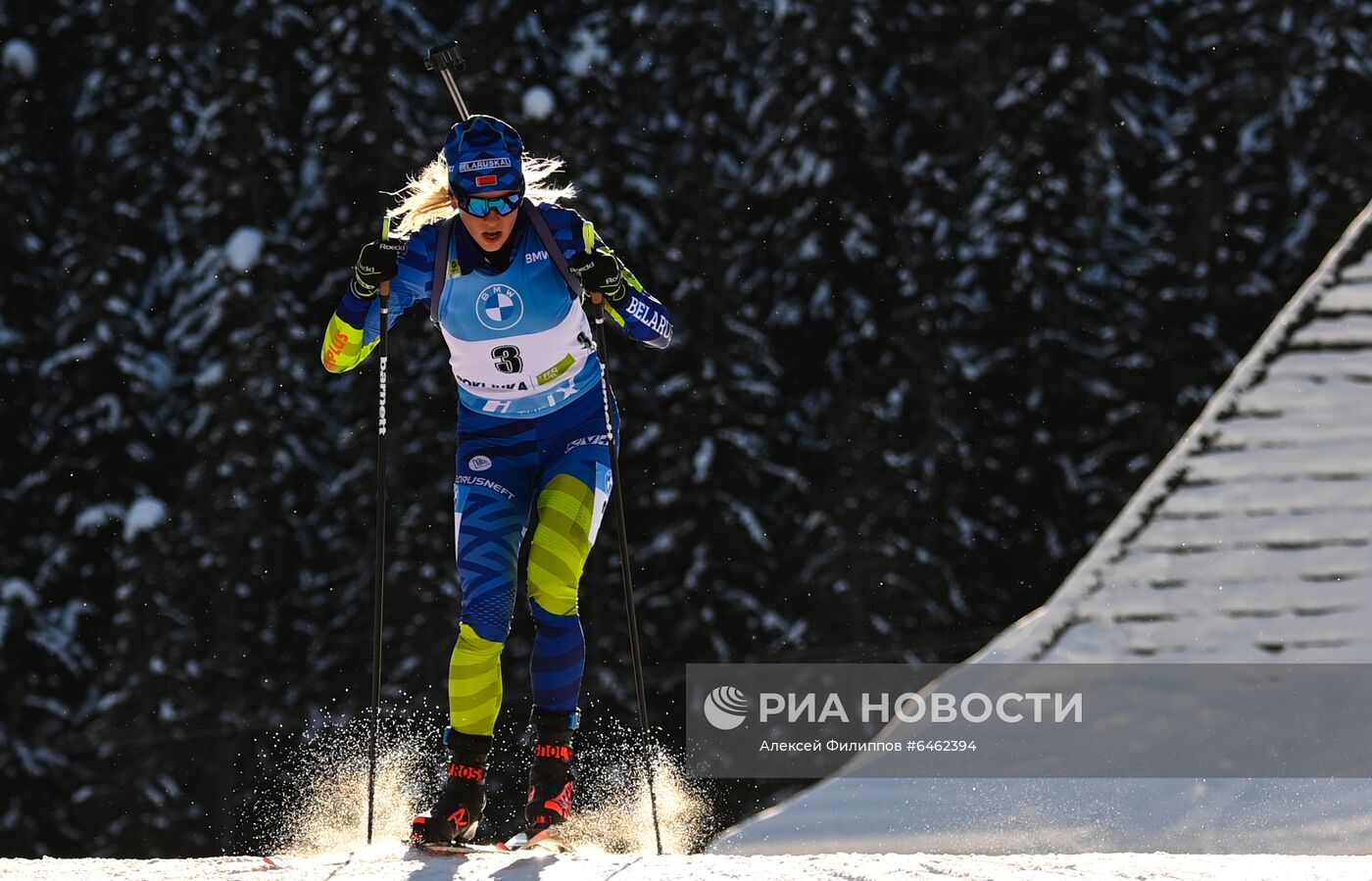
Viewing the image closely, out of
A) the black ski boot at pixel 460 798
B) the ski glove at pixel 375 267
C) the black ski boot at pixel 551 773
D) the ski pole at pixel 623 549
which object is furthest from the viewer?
the ski pole at pixel 623 549

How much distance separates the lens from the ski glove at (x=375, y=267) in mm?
6754

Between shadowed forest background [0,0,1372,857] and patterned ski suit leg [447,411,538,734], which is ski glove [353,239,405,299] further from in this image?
shadowed forest background [0,0,1372,857]

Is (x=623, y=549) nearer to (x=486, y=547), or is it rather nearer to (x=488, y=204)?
(x=486, y=547)

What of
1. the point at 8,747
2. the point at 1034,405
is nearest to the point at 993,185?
the point at 1034,405

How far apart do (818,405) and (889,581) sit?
3.83 meters

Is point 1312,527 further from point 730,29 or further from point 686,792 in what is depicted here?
point 730,29

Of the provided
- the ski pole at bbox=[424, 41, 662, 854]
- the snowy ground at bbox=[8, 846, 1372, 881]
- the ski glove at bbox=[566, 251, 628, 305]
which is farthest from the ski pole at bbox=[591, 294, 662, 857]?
the snowy ground at bbox=[8, 846, 1372, 881]

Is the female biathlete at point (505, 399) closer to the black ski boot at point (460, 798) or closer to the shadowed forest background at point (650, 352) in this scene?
the black ski boot at point (460, 798)

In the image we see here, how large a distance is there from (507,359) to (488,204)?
61 centimetres

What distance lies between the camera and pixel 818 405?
3086 centimetres

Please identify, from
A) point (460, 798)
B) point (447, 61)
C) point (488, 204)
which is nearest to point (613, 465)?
point (488, 204)

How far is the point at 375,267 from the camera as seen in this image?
676 cm

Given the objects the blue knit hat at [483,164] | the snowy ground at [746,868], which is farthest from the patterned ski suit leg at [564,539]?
the blue knit hat at [483,164]

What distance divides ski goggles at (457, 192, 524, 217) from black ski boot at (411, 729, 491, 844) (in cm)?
196
